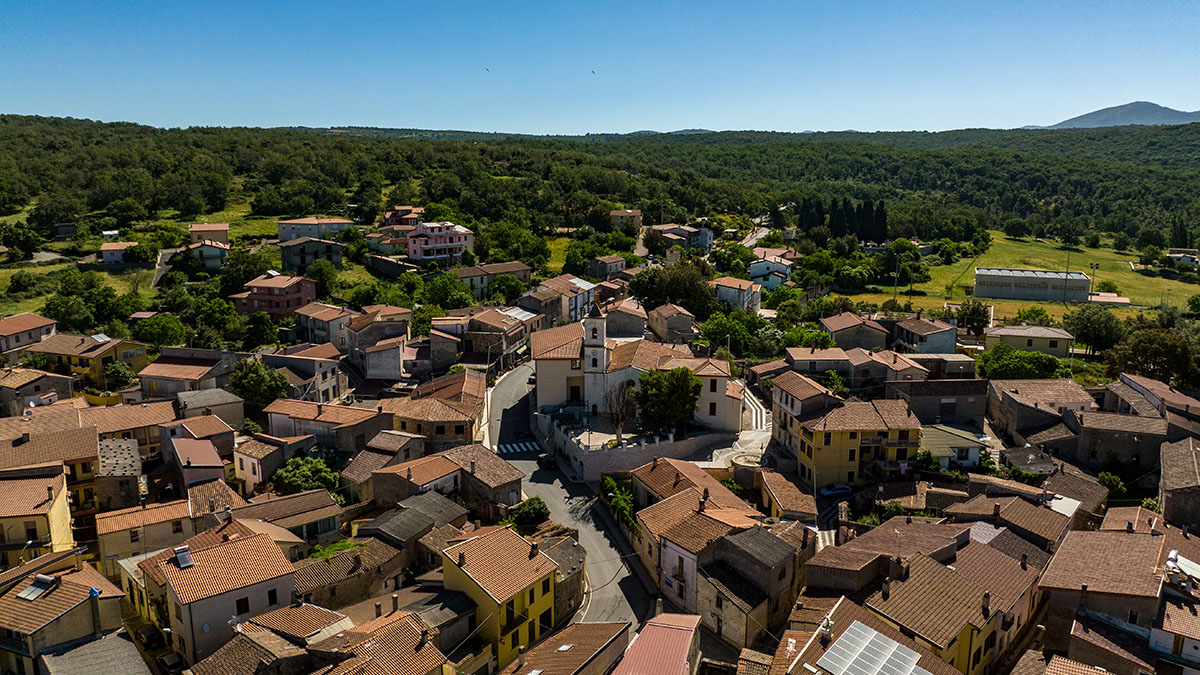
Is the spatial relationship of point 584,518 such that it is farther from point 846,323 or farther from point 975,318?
point 975,318

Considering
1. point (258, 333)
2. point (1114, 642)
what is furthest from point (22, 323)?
point (1114, 642)

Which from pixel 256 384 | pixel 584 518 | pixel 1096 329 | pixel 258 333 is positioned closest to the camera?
pixel 584 518

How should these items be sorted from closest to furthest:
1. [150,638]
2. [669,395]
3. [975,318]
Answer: [150,638]
[669,395]
[975,318]

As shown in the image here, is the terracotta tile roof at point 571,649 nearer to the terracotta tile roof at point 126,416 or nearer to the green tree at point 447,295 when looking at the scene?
the terracotta tile roof at point 126,416

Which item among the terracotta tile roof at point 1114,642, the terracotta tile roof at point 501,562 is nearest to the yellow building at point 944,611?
the terracotta tile roof at point 1114,642

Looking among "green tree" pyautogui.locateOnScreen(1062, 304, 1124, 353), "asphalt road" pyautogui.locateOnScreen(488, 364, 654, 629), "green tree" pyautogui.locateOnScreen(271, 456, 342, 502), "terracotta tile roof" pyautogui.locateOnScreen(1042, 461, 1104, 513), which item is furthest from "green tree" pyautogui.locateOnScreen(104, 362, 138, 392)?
"green tree" pyautogui.locateOnScreen(1062, 304, 1124, 353)

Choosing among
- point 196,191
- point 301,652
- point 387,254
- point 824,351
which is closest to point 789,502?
point 824,351

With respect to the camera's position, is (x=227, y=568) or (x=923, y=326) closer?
(x=227, y=568)

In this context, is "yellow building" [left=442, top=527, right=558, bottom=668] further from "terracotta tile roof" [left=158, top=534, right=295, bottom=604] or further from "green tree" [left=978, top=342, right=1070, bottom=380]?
"green tree" [left=978, top=342, right=1070, bottom=380]
